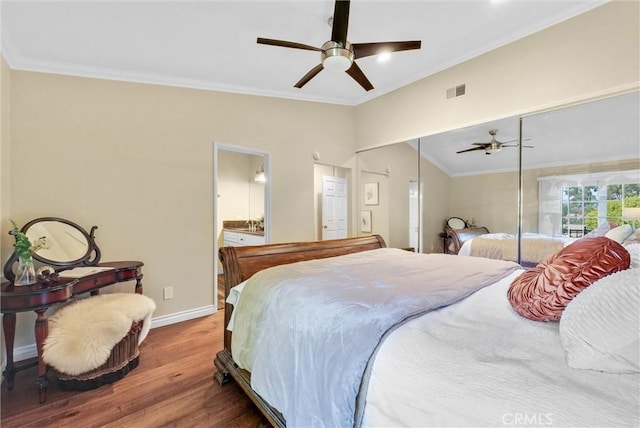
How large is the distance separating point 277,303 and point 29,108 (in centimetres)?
298

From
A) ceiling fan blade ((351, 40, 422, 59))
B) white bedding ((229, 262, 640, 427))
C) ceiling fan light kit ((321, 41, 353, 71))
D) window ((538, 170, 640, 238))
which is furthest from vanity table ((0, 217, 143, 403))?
window ((538, 170, 640, 238))

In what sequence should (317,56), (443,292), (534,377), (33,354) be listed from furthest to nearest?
(317,56) < (33,354) < (443,292) < (534,377)

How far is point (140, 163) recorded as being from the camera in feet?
9.94

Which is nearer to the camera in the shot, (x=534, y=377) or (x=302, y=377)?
(x=534, y=377)

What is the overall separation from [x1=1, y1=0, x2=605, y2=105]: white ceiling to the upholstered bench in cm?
221

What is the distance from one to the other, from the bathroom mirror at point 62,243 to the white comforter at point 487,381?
2888 millimetres

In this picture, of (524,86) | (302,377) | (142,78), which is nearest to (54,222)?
(142,78)

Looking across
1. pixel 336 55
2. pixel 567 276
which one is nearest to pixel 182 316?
pixel 336 55

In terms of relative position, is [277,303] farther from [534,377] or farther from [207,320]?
[207,320]

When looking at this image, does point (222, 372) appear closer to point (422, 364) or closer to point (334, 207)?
point (422, 364)

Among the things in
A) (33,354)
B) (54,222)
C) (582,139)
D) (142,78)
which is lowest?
(33,354)

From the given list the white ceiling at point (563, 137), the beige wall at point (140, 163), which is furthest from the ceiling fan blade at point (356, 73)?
the beige wall at point (140, 163)

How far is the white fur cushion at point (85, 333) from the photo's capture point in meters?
1.93

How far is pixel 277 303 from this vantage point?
1.45 metres
